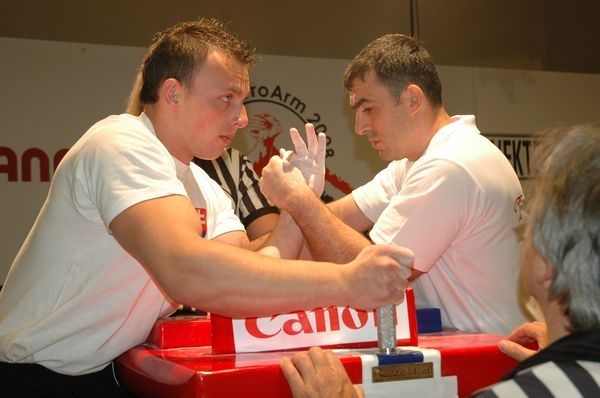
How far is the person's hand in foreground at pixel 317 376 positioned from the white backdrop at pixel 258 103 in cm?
244

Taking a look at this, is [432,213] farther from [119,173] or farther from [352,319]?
[119,173]

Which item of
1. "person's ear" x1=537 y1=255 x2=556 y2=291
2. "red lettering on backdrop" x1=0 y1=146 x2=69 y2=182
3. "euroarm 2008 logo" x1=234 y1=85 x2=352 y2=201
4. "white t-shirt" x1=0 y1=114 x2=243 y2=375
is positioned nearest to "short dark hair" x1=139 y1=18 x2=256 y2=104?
"white t-shirt" x1=0 y1=114 x2=243 y2=375

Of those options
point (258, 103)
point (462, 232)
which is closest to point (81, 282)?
point (462, 232)

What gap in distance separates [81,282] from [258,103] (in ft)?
8.08

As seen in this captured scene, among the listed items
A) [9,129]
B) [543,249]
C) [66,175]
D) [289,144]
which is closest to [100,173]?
[66,175]

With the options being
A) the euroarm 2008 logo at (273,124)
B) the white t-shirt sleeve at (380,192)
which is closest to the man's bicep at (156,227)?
the white t-shirt sleeve at (380,192)

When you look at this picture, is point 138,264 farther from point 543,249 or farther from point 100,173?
point 543,249

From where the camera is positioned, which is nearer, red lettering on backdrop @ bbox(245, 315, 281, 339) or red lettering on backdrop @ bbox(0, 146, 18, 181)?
red lettering on backdrop @ bbox(245, 315, 281, 339)

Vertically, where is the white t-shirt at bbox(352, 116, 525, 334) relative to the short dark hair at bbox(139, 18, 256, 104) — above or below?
below

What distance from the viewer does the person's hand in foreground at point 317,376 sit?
4.24 feet

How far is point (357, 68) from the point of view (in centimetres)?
261

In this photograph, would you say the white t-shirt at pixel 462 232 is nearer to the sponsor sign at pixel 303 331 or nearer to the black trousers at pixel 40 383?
the sponsor sign at pixel 303 331

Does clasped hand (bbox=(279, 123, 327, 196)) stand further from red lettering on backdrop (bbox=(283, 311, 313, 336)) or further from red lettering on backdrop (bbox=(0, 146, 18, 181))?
red lettering on backdrop (bbox=(0, 146, 18, 181))

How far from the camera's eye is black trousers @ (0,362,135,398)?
161 cm
